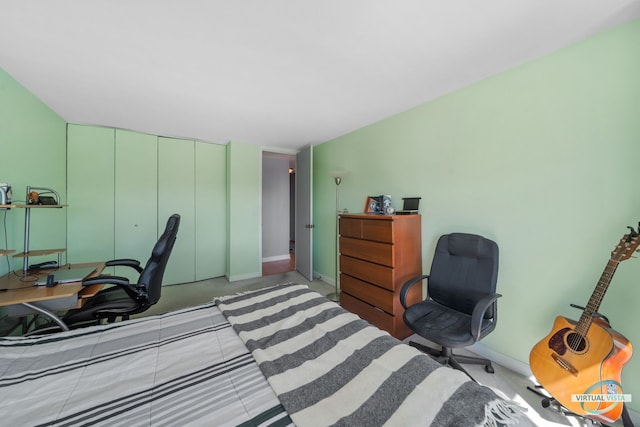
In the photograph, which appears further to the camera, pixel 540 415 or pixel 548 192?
pixel 548 192

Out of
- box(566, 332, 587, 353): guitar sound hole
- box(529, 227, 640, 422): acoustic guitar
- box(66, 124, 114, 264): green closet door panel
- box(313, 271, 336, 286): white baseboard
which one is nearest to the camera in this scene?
box(529, 227, 640, 422): acoustic guitar

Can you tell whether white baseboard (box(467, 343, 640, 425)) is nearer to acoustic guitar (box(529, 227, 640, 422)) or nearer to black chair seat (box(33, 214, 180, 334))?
acoustic guitar (box(529, 227, 640, 422))

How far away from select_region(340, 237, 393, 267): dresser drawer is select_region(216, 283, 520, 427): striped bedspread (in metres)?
0.99

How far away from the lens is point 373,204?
112 inches

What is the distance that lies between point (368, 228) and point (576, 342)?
1.61 m

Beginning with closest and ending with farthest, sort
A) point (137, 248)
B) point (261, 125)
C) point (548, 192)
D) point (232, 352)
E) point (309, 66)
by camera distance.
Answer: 1. point (232, 352)
2. point (548, 192)
3. point (309, 66)
4. point (261, 125)
5. point (137, 248)

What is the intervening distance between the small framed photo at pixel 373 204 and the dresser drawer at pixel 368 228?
0.37 m

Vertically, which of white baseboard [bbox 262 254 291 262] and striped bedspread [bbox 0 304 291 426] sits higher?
striped bedspread [bbox 0 304 291 426]

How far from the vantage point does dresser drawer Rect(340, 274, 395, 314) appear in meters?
2.22

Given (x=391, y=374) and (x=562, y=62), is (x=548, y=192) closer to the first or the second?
(x=562, y=62)

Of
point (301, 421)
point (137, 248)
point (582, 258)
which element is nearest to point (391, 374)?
point (301, 421)

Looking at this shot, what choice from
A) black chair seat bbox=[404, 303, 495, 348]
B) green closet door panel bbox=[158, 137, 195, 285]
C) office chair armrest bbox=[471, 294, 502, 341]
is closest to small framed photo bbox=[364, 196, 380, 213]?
black chair seat bbox=[404, 303, 495, 348]

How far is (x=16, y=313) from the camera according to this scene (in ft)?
4.98

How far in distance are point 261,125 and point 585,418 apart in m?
3.88
